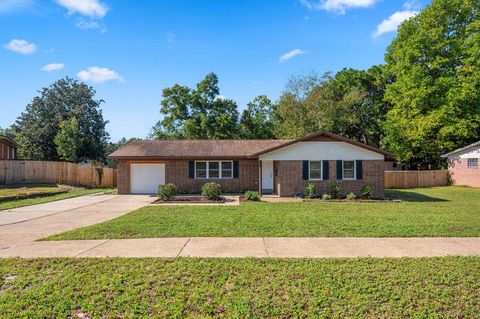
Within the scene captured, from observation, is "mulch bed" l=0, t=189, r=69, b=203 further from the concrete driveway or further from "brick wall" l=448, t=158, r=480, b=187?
"brick wall" l=448, t=158, r=480, b=187

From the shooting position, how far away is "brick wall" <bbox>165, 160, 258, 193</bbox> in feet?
63.2

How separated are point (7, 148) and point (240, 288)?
33.2 meters

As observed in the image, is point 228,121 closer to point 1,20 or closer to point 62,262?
point 1,20

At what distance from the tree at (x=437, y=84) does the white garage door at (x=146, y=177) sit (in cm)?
2286

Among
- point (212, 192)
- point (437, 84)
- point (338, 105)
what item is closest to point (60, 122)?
point (212, 192)

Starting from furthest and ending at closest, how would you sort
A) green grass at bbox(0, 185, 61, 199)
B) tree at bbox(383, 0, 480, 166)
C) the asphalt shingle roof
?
1. tree at bbox(383, 0, 480, 166)
2. the asphalt shingle roof
3. green grass at bbox(0, 185, 61, 199)

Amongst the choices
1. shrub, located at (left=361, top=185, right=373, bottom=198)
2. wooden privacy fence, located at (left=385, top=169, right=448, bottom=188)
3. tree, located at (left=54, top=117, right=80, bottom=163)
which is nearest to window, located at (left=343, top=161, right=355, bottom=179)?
shrub, located at (left=361, top=185, right=373, bottom=198)

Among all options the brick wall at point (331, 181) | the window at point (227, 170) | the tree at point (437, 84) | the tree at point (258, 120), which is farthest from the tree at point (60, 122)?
the tree at point (437, 84)

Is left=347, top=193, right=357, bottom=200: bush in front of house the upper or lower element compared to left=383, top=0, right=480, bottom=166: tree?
lower

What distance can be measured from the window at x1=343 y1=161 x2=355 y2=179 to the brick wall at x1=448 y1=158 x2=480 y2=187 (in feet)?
44.6

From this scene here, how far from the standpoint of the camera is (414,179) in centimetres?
2525

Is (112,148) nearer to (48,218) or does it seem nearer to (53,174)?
(53,174)

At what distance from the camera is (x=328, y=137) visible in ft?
55.6

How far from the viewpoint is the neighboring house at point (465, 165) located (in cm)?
2369
